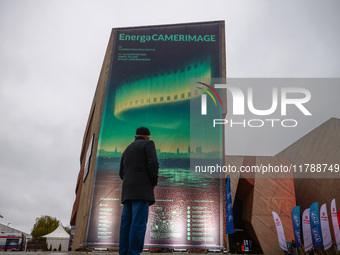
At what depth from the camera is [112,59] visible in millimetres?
8570

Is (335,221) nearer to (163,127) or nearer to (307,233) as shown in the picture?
(307,233)

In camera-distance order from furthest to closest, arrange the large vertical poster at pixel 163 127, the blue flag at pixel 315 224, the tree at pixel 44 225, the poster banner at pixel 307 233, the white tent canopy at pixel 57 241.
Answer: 1. the tree at pixel 44 225
2. the white tent canopy at pixel 57 241
3. the poster banner at pixel 307 233
4. the blue flag at pixel 315 224
5. the large vertical poster at pixel 163 127

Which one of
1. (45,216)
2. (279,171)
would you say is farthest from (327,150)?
(45,216)

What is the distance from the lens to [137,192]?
3133 mm

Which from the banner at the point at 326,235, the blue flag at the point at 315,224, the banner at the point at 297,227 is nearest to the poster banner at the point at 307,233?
the blue flag at the point at 315,224

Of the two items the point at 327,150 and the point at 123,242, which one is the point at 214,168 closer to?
the point at 123,242

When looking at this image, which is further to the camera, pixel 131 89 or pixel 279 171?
pixel 279 171

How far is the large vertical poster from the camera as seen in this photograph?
7.00m

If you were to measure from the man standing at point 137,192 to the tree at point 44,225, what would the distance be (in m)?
60.6

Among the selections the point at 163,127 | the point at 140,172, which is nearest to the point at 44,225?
the point at 163,127

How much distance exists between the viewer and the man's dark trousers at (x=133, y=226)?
296cm

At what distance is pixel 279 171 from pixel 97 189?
16977 millimetres

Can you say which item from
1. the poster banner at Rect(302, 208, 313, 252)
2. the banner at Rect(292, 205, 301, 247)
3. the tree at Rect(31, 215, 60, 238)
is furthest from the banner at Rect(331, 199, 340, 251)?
the tree at Rect(31, 215, 60, 238)

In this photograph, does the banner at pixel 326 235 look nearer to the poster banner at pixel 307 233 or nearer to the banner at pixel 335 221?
the banner at pixel 335 221
